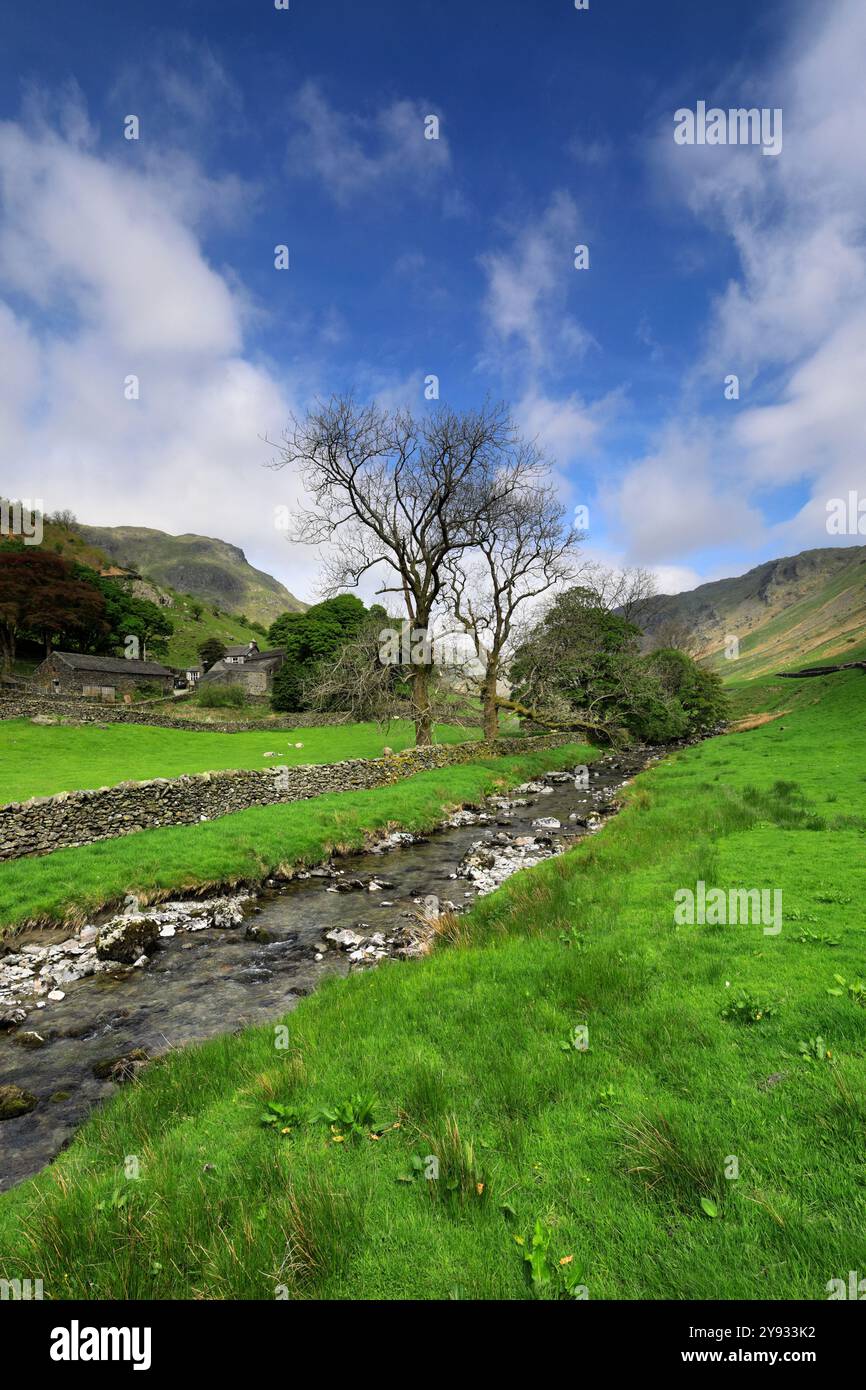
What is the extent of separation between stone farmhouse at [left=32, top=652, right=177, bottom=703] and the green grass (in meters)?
26.1

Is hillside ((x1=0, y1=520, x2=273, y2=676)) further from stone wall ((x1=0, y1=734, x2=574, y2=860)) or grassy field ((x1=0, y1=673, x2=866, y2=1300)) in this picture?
grassy field ((x1=0, y1=673, x2=866, y2=1300))

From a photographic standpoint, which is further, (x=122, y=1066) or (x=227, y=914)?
(x=227, y=914)

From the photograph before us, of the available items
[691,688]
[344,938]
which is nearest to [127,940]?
[344,938]

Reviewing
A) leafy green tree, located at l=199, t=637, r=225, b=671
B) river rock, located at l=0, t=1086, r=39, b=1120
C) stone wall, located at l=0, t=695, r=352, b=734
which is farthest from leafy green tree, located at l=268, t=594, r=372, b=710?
river rock, located at l=0, t=1086, r=39, b=1120

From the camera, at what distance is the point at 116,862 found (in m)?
15.3

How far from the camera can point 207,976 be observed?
35.7ft

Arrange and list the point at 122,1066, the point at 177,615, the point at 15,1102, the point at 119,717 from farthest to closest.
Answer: the point at 177,615, the point at 119,717, the point at 122,1066, the point at 15,1102

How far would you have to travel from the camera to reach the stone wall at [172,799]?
16.6m

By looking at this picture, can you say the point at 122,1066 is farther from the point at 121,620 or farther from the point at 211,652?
the point at 211,652

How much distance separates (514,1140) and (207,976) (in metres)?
8.46

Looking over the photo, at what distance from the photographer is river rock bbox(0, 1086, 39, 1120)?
702 cm

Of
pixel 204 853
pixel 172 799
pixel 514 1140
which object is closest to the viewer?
pixel 514 1140

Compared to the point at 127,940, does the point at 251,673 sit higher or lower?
higher

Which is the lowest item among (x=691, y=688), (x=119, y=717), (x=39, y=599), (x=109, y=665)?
(x=119, y=717)
